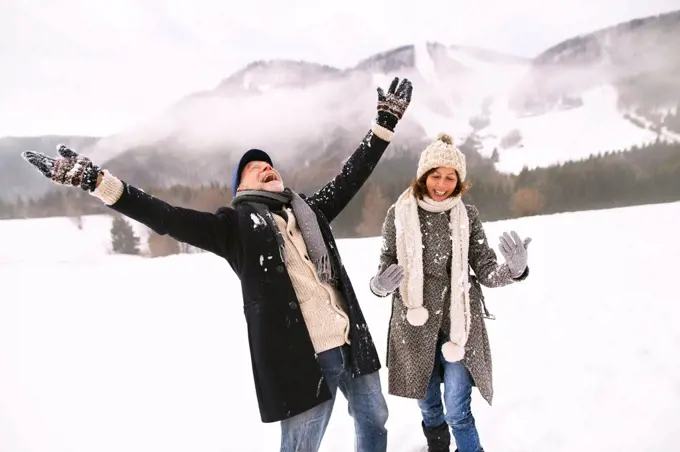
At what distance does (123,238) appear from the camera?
6043 mm

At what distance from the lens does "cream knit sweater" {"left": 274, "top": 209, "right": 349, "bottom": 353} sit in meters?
1.44

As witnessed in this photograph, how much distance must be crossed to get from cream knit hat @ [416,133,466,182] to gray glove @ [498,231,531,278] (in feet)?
0.97

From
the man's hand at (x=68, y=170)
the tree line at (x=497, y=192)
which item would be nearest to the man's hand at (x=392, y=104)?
the man's hand at (x=68, y=170)

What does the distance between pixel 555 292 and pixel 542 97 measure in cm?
390

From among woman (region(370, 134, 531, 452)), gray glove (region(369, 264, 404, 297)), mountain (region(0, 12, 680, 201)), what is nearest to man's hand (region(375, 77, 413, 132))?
woman (region(370, 134, 531, 452))

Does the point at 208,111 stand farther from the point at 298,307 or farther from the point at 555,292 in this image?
the point at 298,307

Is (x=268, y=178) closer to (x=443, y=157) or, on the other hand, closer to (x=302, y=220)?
(x=302, y=220)

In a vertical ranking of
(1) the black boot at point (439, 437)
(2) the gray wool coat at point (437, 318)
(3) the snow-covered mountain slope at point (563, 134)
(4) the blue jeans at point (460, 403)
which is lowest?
(1) the black boot at point (439, 437)

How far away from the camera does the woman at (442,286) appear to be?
5.40 feet

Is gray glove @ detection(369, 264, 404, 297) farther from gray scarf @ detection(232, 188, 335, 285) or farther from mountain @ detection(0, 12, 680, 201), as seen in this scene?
mountain @ detection(0, 12, 680, 201)

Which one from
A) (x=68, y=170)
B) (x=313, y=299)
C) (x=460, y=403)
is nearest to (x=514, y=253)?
(x=460, y=403)

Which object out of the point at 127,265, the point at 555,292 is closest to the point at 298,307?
the point at 555,292

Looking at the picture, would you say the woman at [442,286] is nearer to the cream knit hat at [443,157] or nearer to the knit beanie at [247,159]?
the cream knit hat at [443,157]

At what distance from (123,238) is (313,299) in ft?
17.7
